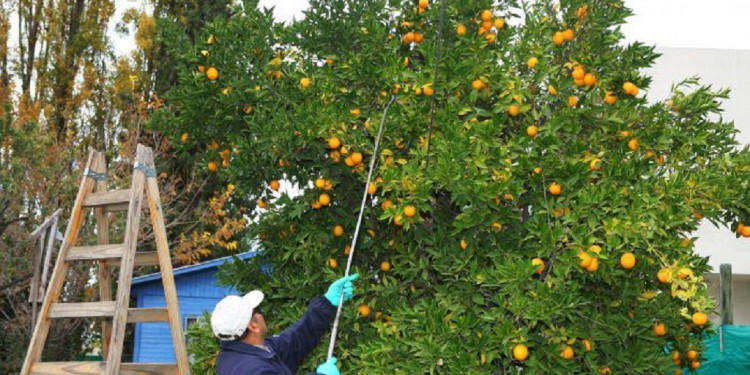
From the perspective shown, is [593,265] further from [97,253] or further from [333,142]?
[97,253]

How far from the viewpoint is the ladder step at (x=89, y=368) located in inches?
217

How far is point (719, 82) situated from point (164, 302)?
10206 mm

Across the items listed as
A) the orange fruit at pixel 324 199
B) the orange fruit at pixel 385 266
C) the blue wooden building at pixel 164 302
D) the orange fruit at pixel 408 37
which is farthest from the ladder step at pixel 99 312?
the blue wooden building at pixel 164 302

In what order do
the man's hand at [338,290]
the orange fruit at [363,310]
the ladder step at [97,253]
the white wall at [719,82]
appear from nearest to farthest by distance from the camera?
the man's hand at [338,290], the orange fruit at [363,310], the ladder step at [97,253], the white wall at [719,82]

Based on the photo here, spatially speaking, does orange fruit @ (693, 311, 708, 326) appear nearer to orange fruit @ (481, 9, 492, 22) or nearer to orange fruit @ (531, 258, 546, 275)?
orange fruit @ (531, 258, 546, 275)

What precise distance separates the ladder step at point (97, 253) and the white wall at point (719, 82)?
481 inches

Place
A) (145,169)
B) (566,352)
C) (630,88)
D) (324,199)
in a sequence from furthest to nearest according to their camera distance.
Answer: (145,169) → (324,199) → (630,88) → (566,352)

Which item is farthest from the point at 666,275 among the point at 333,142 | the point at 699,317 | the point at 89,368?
the point at 89,368

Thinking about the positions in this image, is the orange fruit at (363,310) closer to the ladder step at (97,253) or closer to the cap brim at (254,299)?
the cap brim at (254,299)

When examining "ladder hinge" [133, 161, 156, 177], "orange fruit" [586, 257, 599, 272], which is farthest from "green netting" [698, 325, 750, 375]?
"ladder hinge" [133, 161, 156, 177]

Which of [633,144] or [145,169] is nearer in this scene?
[633,144]

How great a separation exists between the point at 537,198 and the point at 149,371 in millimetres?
2562

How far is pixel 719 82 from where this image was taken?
635 inches

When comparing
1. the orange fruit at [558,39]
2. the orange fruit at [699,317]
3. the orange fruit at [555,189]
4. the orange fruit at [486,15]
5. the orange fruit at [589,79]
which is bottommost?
the orange fruit at [699,317]
